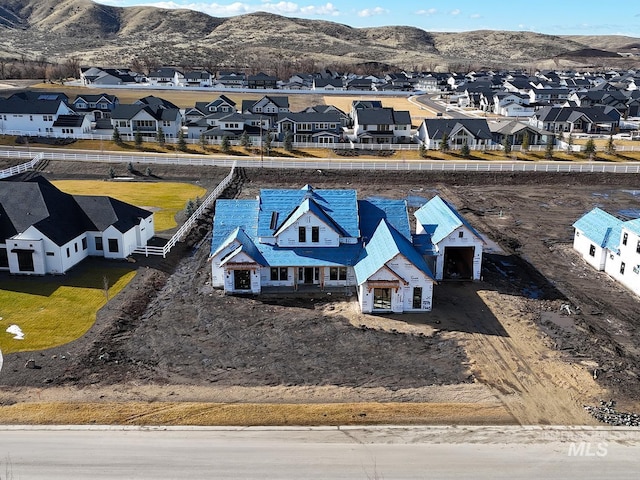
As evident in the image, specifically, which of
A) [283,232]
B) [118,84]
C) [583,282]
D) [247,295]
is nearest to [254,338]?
[247,295]

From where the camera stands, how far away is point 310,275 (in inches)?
1318

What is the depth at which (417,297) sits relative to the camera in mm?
30234

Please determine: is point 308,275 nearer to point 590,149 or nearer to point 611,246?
point 611,246

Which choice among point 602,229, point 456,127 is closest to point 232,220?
point 602,229

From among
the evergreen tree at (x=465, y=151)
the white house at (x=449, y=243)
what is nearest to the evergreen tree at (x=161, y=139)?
the evergreen tree at (x=465, y=151)

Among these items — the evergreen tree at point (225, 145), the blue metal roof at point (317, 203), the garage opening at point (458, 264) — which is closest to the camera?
the blue metal roof at point (317, 203)

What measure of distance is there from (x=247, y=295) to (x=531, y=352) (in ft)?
48.8

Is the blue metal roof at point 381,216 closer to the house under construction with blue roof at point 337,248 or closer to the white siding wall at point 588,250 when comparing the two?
the house under construction with blue roof at point 337,248

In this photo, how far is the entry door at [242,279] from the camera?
3225 centimetres

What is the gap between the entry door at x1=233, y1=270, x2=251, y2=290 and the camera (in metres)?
32.2

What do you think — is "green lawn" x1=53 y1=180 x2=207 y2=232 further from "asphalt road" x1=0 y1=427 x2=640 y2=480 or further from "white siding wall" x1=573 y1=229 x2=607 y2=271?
"white siding wall" x1=573 y1=229 x2=607 y2=271

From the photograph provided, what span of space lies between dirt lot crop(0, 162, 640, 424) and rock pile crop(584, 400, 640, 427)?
404 mm

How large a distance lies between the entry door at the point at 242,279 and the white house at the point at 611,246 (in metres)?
21.9

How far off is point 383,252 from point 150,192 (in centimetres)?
3319
